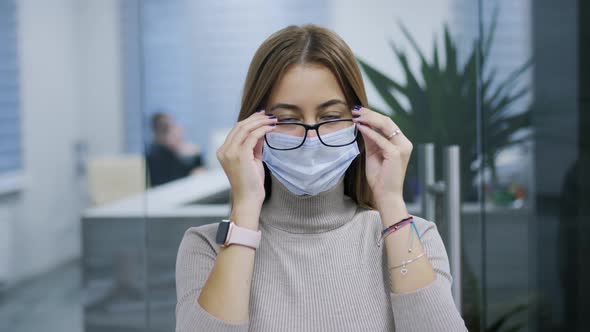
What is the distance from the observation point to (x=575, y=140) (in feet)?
6.86

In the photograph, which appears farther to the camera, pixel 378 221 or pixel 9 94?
pixel 9 94

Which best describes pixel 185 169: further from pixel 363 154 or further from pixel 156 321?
pixel 363 154

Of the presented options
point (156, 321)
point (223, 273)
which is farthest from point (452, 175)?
point (156, 321)

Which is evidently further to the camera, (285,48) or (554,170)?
(554,170)

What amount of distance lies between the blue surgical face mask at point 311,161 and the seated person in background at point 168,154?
520 mm

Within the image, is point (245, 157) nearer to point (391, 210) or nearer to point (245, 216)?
point (245, 216)

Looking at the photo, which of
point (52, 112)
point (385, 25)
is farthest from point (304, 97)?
point (52, 112)

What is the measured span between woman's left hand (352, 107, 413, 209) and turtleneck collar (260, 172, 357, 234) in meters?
0.11

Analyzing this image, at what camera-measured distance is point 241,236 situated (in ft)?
3.57

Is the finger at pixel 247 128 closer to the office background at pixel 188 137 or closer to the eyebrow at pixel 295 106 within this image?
the eyebrow at pixel 295 106

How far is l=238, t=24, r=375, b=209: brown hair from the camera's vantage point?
114 cm

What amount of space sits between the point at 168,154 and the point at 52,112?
63 cm

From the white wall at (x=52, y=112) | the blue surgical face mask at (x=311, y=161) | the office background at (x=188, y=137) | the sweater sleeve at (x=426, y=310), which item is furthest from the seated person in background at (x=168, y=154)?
the sweater sleeve at (x=426, y=310)

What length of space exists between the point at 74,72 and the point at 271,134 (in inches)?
50.7
